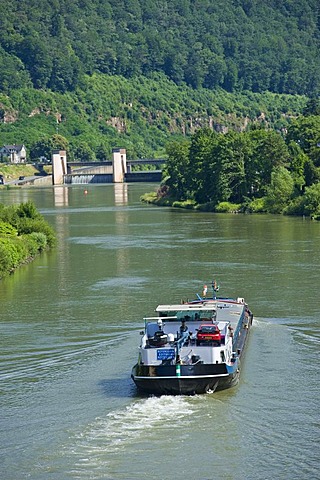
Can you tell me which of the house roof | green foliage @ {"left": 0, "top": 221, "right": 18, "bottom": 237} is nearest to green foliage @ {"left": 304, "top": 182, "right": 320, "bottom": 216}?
green foliage @ {"left": 0, "top": 221, "right": 18, "bottom": 237}

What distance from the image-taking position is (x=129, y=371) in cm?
2762

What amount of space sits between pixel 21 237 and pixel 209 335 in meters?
26.1

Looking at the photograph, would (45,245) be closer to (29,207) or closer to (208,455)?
(29,207)

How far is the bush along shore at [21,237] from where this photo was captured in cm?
4494

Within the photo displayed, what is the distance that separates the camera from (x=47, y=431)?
77.4 ft

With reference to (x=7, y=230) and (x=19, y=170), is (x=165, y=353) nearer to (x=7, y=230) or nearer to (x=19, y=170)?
(x=7, y=230)

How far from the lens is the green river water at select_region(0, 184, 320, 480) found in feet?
72.2

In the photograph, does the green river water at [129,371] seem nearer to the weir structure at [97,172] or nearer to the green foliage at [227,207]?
the green foliage at [227,207]

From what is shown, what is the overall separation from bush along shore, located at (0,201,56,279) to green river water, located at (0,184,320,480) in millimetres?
638

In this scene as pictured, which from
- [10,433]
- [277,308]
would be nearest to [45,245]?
[277,308]

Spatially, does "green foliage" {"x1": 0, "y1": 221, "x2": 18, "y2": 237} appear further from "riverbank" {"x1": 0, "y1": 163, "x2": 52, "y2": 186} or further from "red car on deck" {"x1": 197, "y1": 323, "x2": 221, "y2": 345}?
"riverbank" {"x1": 0, "y1": 163, "x2": 52, "y2": 186}

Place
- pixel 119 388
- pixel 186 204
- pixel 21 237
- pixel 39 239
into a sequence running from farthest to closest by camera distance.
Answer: pixel 186 204 → pixel 39 239 → pixel 21 237 → pixel 119 388

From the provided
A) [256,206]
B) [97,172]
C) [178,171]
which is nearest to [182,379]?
[256,206]

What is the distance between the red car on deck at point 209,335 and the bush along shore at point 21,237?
1733cm
